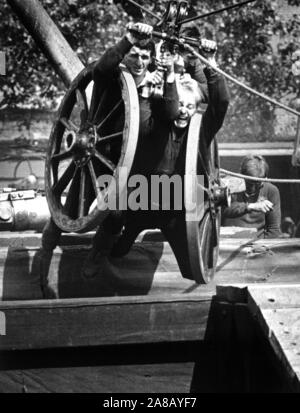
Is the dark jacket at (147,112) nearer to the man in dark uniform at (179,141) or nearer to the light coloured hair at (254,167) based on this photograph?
the man in dark uniform at (179,141)

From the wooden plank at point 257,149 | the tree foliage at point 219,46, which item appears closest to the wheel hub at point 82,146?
the wooden plank at point 257,149

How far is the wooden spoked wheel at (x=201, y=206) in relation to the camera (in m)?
4.67

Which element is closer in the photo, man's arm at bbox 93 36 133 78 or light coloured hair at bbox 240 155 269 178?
man's arm at bbox 93 36 133 78

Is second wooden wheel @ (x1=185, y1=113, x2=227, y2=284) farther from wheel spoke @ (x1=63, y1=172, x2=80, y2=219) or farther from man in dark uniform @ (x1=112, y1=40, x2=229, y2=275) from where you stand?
wheel spoke @ (x1=63, y1=172, x2=80, y2=219)

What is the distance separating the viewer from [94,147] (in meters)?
4.97

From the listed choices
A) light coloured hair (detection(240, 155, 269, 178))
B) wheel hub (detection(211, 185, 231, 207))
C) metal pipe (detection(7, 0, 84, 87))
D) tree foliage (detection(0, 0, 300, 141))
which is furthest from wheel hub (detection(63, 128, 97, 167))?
tree foliage (detection(0, 0, 300, 141))

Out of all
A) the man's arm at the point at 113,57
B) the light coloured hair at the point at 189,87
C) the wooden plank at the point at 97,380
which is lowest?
the wooden plank at the point at 97,380

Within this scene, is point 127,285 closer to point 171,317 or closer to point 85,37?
point 171,317

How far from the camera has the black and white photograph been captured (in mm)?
3779

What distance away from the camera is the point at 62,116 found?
545cm

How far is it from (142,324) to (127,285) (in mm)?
1874

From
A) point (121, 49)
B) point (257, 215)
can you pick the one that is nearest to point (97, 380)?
point (121, 49)

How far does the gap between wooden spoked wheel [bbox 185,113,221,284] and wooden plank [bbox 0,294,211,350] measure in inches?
37.4

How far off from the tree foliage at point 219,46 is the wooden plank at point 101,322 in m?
7.49
